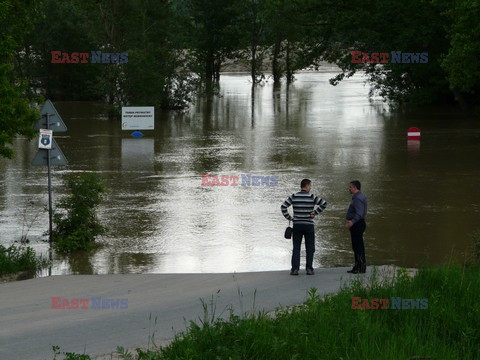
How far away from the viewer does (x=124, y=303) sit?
476 inches

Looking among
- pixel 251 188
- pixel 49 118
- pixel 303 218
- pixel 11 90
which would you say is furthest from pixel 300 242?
pixel 251 188

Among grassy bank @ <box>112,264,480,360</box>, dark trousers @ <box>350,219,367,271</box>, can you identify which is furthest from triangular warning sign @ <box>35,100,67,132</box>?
grassy bank @ <box>112,264,480,360</box>

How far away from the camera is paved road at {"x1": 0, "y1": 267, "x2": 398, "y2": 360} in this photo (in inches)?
392

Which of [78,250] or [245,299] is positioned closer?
[245,299]

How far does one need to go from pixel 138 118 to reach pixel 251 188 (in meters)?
15.5

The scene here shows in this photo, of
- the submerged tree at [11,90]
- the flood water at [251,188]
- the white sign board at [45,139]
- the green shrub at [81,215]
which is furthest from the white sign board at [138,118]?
the white sign board at [45,139]

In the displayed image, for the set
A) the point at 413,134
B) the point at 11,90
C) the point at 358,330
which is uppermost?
the point at 11,90

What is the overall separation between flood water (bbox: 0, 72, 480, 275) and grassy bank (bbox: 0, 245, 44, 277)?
51 cm

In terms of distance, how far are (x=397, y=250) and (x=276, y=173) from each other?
9990 mm

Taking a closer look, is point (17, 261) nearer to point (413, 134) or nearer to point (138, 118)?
point (413, 134)

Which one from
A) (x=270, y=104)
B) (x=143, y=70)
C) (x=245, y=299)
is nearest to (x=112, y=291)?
(x=245, y=299)

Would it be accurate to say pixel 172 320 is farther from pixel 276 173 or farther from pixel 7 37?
pixel 276 173

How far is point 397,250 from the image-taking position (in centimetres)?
1698

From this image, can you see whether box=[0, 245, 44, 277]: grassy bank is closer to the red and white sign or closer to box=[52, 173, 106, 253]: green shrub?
box=[52, 173, 106, 253]: green shrub
